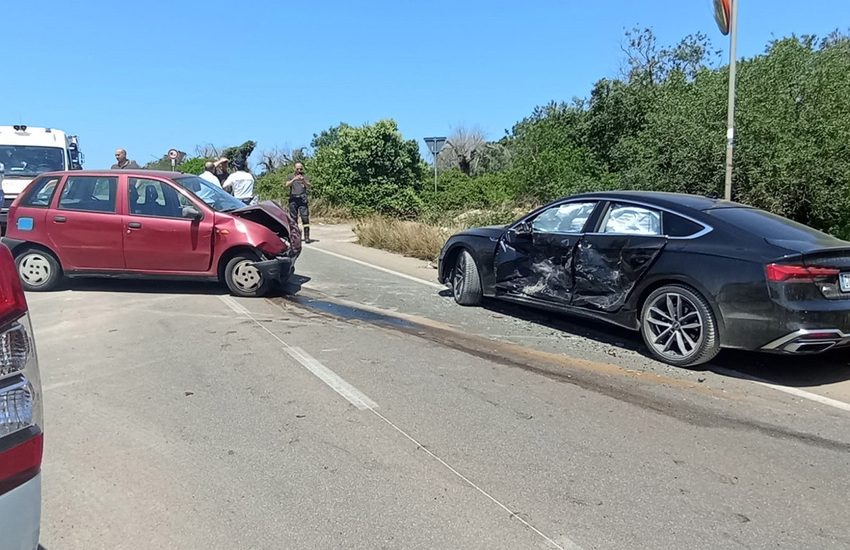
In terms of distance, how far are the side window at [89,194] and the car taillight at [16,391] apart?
780 centimetres

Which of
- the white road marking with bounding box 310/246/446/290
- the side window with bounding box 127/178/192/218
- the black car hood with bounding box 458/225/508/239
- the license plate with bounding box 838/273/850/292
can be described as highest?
the side window with bounding box 127/178/192/218

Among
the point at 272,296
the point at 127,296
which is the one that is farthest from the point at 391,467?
the point at 127,296

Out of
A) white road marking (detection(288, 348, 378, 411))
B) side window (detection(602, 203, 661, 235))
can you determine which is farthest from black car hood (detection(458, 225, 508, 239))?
white road marking (detection(288, 348, 378, 411))

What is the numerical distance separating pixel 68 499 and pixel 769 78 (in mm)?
14701

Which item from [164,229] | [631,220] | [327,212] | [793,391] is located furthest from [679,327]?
[327,212]

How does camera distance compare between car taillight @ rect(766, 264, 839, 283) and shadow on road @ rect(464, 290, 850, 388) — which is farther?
shadow on road @ rect(464, 290, 850, 388)

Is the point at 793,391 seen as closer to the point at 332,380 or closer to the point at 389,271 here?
the point at 332,380

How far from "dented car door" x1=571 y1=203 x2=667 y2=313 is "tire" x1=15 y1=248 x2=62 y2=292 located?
23.0ft

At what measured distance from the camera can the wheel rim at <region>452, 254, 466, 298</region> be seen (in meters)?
8.86

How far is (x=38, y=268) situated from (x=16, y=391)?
8.52 m

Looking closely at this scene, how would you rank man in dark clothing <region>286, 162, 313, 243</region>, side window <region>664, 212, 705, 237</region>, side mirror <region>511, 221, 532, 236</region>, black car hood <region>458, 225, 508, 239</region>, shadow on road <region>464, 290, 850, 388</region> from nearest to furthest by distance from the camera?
shadow on road <region>464, 290, 850, 388</region>, side window <region>664, 212, 705, 237</region>, side mirror <region>511, 221, 532, 236</region>, black car hood <region>458, 225, 508, 239</region>, man in dark clothing <region>286, 162, 313, 243</region>

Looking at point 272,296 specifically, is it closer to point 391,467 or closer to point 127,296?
point 127,296

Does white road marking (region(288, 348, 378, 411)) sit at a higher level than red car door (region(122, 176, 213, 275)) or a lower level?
lower

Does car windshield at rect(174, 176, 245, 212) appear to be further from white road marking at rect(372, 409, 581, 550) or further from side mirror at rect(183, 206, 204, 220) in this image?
white road marking at rect(372, 409, 581, 550)
